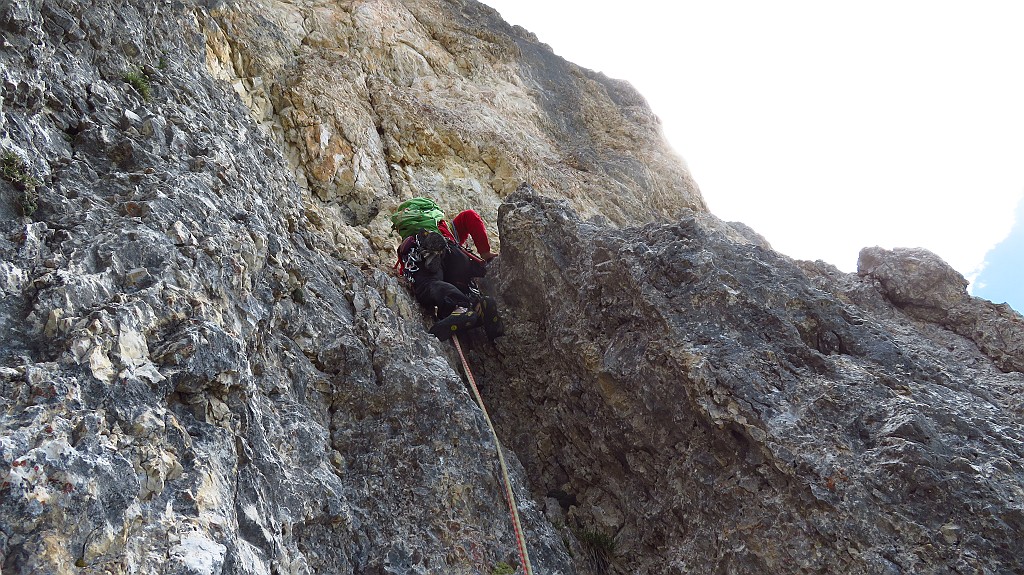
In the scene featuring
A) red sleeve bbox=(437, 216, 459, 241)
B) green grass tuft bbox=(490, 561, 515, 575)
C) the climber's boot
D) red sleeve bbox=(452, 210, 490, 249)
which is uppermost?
red sleeve bbox=(452, 210, 490, 249)

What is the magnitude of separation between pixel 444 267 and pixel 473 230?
4.10 feet

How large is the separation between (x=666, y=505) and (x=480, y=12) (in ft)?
56.2

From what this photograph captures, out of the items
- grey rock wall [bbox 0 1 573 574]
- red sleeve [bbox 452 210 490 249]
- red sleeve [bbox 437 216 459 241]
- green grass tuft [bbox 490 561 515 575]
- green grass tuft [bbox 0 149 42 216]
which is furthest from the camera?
red sleeve [bbox 452 210 490 249]

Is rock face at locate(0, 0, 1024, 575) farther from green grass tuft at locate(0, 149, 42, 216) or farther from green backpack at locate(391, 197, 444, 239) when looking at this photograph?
green backpack at locate(391, 197, 444, 239)

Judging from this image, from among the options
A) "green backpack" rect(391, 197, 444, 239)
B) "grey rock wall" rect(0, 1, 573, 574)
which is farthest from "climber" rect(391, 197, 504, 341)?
"grey rock wall" rect(0, 1, 573, 574)

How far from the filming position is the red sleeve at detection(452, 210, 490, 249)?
29.3 ft

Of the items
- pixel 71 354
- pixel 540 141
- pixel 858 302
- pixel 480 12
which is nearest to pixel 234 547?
pixel 71 354

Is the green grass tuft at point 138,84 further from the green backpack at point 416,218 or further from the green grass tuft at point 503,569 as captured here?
the green grass tuft at point 503,569

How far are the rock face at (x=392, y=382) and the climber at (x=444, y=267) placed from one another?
282 millimetres

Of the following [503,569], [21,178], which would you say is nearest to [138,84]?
[21,178]

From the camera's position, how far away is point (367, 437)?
5094mm

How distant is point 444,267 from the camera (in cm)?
793

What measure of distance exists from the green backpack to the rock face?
27.1 inches

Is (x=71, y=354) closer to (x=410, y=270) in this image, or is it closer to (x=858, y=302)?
(x=410, y=270)
